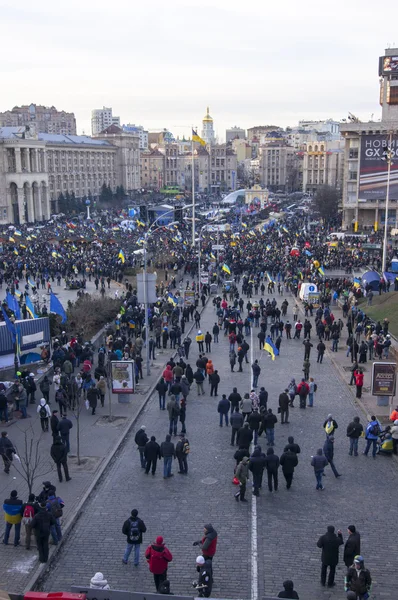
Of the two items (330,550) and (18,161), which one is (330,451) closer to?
(330,550)

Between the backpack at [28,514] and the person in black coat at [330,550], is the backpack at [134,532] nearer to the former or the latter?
the backpack at [28,514]

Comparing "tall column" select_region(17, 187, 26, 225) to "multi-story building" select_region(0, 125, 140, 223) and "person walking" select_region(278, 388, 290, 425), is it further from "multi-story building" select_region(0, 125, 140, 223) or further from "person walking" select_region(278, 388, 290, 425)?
"person walking" select_region(278, 388, 290, 425)

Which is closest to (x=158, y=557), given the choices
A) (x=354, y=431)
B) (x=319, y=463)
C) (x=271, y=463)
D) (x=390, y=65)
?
(x=271, y=463)

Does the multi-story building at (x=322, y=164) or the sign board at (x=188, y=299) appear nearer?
the sign board at (x=188, y=299)

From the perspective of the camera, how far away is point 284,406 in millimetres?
16703

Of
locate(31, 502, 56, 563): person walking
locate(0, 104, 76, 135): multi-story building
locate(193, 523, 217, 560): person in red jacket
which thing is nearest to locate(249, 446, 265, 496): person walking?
locate(193, 523, 217, 560): person in red jacket

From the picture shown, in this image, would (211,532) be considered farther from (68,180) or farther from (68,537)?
(68,180)

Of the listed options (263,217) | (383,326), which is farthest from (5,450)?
(263,217)

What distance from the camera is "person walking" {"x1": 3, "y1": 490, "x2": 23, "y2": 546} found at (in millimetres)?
10836

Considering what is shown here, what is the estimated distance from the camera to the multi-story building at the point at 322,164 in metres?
140

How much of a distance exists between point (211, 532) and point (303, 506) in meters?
3.18

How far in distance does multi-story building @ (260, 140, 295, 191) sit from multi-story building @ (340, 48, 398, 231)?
93605mm

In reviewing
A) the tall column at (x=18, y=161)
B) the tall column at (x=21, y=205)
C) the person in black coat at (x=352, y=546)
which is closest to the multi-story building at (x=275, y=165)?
the tall column at (x=18, y=161)

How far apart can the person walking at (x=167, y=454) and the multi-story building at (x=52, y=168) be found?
3012 inches
